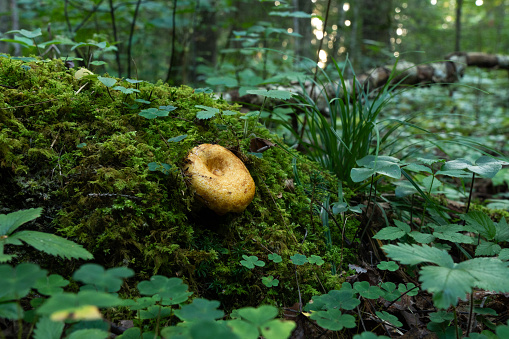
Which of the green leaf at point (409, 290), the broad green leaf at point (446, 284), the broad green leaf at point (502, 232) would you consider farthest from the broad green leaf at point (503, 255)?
the broad green leaf at point (446, 284)

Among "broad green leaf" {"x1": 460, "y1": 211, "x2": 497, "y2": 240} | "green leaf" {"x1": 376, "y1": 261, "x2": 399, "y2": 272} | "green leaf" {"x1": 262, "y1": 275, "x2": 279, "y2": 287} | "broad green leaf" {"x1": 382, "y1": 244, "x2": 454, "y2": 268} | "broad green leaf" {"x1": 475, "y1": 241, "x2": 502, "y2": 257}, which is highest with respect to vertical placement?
"broad green leaf" {"x1": 382, "y1": 244, "x2": 454, "y2": 268}

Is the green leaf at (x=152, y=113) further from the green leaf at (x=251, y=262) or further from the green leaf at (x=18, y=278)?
the green leaf at (x=18, y=278)

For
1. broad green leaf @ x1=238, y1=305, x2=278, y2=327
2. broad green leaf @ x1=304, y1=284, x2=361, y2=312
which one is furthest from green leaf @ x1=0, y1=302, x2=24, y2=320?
broad green leaf @ x1=304, y1=284, x2=361, y2=312

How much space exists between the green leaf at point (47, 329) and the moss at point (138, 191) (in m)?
0.49

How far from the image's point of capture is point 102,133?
1.94 metres

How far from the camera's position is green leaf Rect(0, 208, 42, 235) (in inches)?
46.0

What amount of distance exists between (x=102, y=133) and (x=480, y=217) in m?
2.34

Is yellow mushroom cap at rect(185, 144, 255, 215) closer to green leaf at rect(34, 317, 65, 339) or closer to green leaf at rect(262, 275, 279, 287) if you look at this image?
green leaf at rect(262, 275, 279, 287)

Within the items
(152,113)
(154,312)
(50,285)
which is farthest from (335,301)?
(152,113)

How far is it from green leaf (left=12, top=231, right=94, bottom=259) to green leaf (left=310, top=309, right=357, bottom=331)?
945 mm

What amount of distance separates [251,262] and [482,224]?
1.39 m

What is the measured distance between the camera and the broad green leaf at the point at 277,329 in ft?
3.16

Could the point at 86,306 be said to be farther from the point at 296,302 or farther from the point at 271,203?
the point at 271,203

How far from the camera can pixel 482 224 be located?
1870mm
